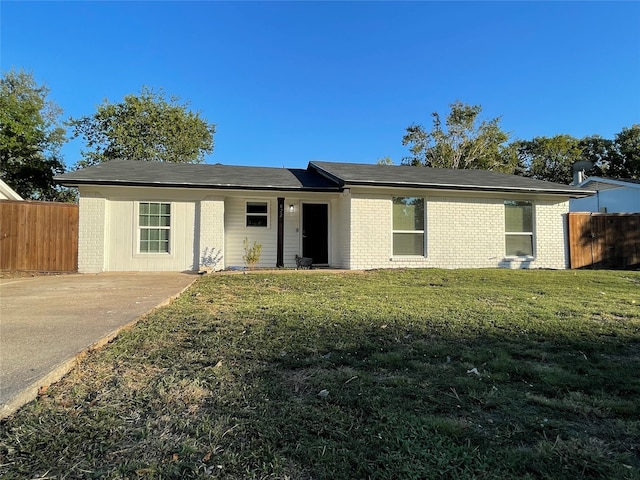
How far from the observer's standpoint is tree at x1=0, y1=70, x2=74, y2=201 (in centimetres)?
2172

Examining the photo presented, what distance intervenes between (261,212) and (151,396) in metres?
9.83

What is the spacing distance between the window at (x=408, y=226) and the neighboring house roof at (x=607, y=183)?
14.2 m

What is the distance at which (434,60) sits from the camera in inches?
764

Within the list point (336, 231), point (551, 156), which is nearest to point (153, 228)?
point (336, 231)

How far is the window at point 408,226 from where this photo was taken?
1102cm

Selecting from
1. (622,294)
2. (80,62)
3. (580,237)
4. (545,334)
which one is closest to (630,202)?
(580,237)

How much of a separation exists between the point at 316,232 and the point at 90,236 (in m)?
6.43

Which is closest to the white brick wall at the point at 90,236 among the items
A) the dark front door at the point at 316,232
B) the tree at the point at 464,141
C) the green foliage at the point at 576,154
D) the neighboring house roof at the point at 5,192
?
the dark front door at the point at 316,232

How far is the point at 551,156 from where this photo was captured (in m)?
33.6

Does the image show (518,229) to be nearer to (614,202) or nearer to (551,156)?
(614,202)

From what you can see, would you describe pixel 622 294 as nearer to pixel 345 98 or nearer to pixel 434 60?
pixel 434 60

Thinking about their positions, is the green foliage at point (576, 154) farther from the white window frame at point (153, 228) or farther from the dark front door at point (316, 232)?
the white window frame at point (153, 228)

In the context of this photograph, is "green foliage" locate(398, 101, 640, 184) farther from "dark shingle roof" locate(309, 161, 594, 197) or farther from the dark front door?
the dark front door

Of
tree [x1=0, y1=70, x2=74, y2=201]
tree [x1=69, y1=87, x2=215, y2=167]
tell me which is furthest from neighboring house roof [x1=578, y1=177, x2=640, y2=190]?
tree [x1=0, y1=70, x2=74, y2=201]
